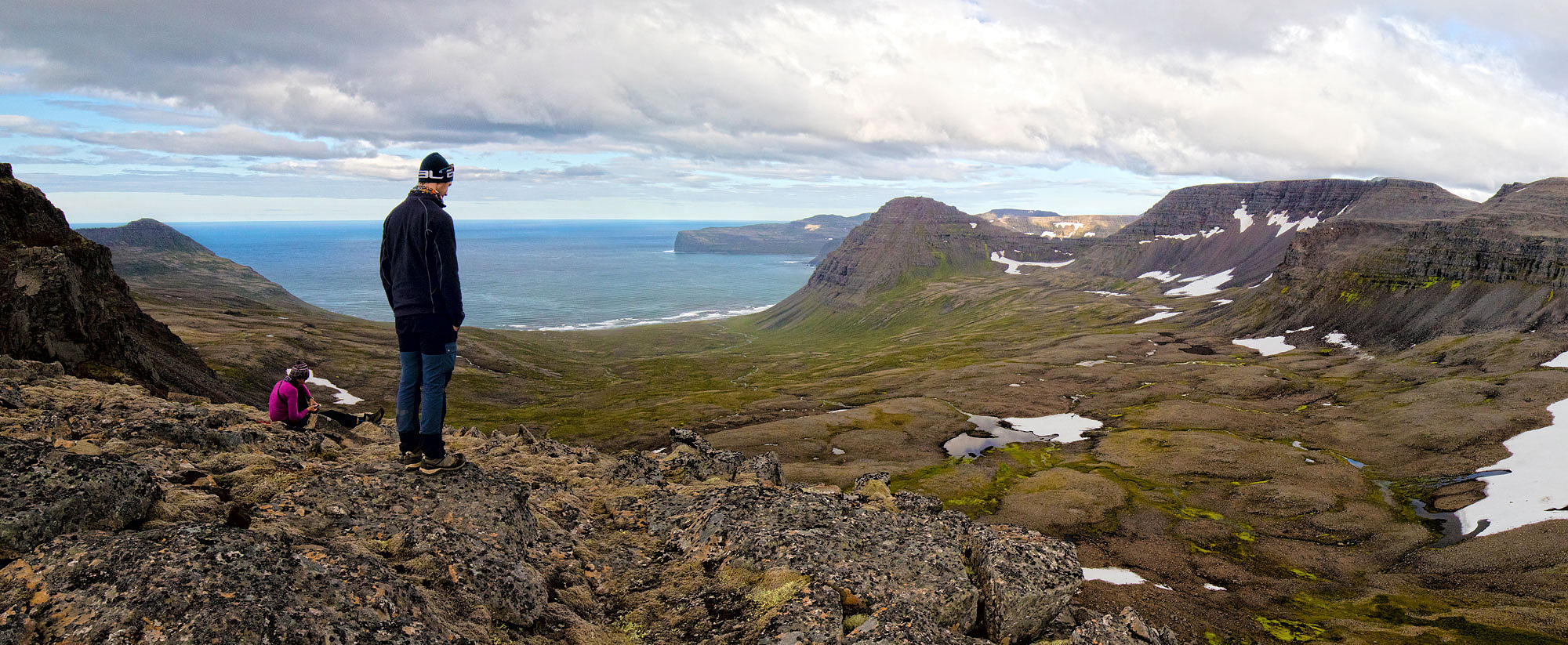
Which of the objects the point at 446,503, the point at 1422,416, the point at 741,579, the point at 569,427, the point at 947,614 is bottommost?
the point at 569,427

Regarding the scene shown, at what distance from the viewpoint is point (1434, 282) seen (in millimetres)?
152625

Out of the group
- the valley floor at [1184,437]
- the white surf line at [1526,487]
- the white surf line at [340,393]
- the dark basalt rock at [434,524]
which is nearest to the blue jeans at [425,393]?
the dark basalt rock at [434,524]

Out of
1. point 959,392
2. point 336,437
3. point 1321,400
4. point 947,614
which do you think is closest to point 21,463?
point 336,437

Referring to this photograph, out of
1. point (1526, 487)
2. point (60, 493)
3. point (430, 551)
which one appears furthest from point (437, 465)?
point (1526, 487)

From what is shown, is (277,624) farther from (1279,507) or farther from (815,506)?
(1279,507)

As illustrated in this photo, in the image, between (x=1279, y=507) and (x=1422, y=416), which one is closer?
(x=1279, y=507)

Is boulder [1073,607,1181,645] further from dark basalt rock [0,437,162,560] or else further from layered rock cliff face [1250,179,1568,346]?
layered rock cliff face [1250,179,1568,346]

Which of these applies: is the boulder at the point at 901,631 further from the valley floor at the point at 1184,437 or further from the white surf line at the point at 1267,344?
the white surf line at the point at 1267,344

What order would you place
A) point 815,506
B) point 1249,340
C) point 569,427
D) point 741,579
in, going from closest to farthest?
point 741,579 < point 815,506 < point 569,427 < point 1249,340

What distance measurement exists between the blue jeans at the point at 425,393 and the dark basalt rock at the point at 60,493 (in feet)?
13.4

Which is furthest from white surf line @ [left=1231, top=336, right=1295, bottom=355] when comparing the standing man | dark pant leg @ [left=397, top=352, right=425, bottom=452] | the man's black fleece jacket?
the man's black fleece jacket

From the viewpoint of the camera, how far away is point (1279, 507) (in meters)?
67.6

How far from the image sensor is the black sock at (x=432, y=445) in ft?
49.3

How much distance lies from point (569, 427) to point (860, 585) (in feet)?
317
